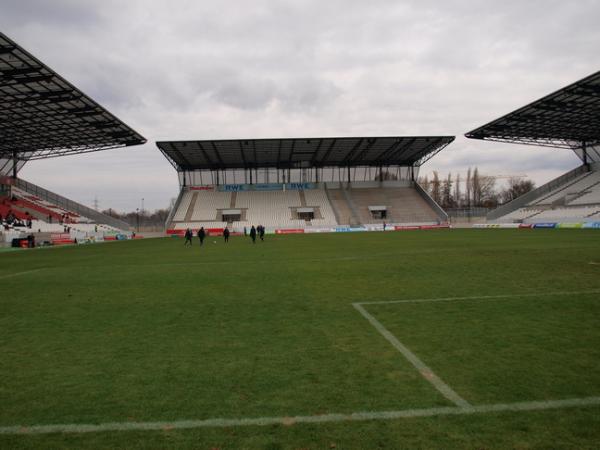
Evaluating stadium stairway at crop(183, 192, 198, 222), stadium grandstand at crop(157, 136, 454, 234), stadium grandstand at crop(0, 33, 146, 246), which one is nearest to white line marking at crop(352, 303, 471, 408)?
stadium grandstand at crop(0, 33, 146, 246)

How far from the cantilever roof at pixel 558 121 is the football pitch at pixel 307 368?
122ft

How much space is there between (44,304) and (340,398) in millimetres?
7889

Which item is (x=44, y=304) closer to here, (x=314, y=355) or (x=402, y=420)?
(x=314, y=355)

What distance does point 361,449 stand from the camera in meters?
2.93

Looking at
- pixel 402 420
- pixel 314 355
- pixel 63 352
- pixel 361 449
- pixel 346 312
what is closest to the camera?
pixel 361 449

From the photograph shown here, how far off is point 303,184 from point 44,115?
4391cm

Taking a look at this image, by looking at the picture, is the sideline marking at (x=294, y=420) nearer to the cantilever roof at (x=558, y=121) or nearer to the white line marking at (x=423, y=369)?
the white line marking at (x=423, y=369)

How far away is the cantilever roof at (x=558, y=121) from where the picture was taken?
37.8 meters

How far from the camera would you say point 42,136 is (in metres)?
42.5

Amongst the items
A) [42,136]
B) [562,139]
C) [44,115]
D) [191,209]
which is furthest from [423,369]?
[562,139]

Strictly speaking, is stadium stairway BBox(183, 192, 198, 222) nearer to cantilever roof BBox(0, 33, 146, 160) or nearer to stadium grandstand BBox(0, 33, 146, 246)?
stadium grandstand BBox(0, 33, 146, 246)

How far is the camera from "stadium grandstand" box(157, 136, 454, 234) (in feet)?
194

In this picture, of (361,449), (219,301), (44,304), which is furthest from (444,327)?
(44,304)

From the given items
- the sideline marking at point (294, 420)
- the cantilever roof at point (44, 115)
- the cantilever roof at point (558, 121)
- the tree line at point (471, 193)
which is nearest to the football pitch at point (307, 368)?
the sideline marking at point (294, 420)
